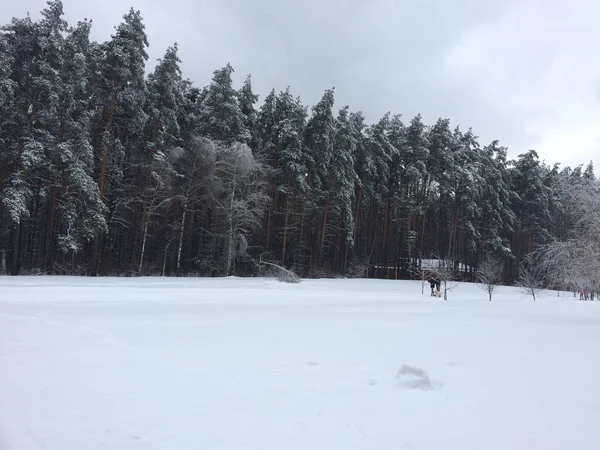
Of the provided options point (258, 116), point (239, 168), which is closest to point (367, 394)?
point (239, 168)

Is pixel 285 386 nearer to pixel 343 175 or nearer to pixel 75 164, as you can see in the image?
pixel 75 164

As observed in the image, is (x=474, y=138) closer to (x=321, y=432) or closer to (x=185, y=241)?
(x=185, y=241)

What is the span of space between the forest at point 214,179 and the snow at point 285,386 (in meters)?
10.3

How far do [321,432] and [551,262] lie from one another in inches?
600

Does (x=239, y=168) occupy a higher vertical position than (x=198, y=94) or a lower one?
lower

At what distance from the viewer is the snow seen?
3980 millimetres

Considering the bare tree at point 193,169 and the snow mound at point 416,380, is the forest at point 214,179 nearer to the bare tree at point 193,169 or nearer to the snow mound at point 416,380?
the bare tree at point 193,169

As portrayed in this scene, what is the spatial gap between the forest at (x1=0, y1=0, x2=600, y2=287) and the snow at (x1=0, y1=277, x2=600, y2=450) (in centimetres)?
1026

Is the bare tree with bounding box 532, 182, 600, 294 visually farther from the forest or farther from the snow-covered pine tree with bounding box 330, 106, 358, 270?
the snow-covered pine tree with bounding box 330, 106, 358, 270

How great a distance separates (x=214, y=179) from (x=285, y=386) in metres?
26.3

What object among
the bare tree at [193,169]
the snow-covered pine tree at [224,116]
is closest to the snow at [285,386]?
the bare tree at [193,169]

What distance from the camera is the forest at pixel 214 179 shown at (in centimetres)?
2322

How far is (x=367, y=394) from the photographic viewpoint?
5.25m

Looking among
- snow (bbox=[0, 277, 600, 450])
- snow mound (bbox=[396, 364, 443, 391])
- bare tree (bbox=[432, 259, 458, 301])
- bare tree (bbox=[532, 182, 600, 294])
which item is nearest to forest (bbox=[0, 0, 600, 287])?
bare tree (bbox=[532, 182, 600, 294])
